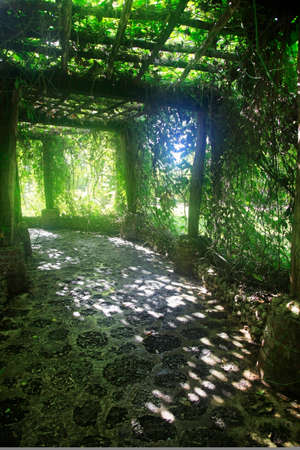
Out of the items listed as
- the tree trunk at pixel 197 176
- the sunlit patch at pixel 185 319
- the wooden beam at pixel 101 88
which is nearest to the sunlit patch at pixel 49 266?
the tree trunk at pixel 197 176

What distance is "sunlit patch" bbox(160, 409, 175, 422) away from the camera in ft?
6.79

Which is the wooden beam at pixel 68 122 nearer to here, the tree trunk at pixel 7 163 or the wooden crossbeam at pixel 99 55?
the tree trunk at pixel 7 163

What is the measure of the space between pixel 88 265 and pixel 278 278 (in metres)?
3.74

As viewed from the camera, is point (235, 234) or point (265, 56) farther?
point (235, 234)

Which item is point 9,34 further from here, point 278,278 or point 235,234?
point 278,278

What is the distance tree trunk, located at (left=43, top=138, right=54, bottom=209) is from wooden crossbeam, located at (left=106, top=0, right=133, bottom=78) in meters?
6.60

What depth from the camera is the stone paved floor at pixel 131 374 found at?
195 cm

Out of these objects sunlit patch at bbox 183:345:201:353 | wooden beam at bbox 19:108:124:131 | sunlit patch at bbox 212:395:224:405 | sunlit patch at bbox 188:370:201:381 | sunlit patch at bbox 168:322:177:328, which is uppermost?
wooden beam at bbox 19:108:124:131

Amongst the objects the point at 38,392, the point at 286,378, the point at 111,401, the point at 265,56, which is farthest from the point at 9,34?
the point at 286,378

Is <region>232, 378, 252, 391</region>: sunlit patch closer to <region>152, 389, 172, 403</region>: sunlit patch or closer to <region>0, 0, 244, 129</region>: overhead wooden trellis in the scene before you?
<region>152, 389, 172, 403</region>: sunlit patch

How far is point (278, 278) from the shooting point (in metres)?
3.61

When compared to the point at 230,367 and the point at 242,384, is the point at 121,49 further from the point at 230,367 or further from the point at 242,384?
the point at 242,384

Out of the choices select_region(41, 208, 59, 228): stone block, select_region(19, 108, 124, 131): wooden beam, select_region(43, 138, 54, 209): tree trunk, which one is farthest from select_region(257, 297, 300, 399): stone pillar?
select_region(43, 138, 54, 209): tree trunk

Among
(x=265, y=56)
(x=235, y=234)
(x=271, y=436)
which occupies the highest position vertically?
(x=265, y=56)
